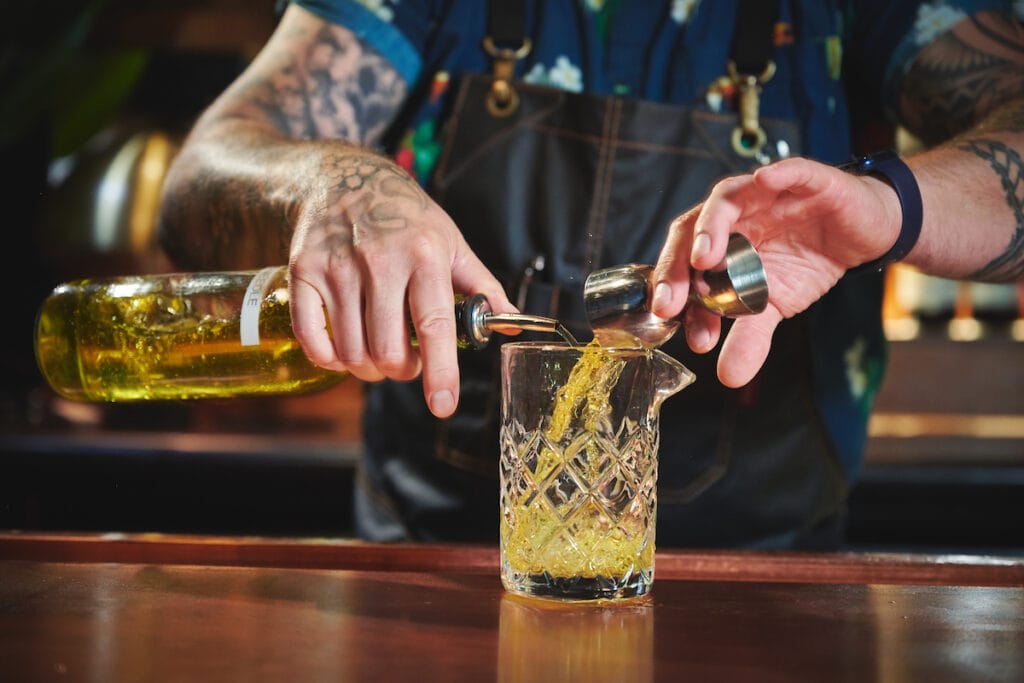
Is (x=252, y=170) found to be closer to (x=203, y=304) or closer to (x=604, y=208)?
(x=203, y=304)

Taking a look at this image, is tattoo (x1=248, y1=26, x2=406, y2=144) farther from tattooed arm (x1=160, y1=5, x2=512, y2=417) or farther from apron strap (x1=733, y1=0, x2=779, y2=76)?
apron strap (x1=733, y1=0, x2=779, y2=76)

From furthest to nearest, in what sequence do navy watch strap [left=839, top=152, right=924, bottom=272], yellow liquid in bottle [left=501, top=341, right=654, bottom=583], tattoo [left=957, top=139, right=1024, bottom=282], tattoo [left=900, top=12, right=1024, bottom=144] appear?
1. tattoo [left=900, top=12, right=1024, bottom=144]
2. tattoo [left=957, top=139, right=1024, bottom=282]
3. navy watch strap [left=839, top=152, right=924, bottom=272]
4. yellow liquid in bottle [left=501, top=341, right=654, bottom=583]

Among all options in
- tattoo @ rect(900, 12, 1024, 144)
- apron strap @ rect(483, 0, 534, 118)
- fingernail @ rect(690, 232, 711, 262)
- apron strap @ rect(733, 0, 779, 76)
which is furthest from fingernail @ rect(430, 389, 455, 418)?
tattoo @ rect(900, 12, 1024, 144)

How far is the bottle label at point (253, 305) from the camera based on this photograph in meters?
1.14

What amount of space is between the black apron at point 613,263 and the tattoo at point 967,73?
0.19m

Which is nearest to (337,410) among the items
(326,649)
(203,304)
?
(203,304)

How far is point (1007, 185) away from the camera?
1347mm

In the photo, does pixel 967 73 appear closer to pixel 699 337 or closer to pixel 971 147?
pixel 971 147

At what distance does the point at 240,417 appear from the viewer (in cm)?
313

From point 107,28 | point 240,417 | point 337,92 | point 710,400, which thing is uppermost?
point 107,28

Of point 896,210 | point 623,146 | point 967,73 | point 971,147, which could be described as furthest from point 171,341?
point 967,73

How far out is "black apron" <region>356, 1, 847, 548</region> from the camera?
1.56 meters

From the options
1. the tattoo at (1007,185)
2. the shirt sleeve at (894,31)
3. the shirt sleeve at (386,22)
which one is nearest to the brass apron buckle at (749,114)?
the shirt sleeve at (894,31)

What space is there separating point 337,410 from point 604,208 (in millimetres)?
1773
